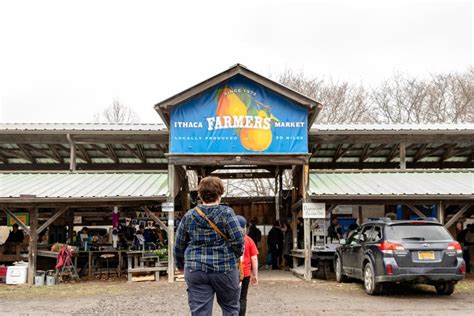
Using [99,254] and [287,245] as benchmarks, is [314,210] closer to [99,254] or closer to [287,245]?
[287,245]

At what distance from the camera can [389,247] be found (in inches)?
430

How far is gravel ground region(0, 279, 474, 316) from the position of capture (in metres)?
9.88

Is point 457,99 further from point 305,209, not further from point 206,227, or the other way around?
point 206,227

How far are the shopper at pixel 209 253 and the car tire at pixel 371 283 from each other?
7483mm

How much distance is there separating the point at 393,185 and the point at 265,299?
6327 mm

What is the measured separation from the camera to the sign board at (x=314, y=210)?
594 inches

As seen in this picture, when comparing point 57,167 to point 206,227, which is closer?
point 206,227

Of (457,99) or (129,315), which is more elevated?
(457,99)

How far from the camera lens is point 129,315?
9.50 meters

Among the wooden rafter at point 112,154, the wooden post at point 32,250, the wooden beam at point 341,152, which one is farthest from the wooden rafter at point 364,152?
the wooden post at point 32,250

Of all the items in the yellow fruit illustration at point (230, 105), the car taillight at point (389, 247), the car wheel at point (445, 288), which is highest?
the yellow fruit illustration at point (230, 105)

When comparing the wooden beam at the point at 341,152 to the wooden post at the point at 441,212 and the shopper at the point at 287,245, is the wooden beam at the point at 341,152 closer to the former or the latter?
the shopper at the point at 287,245

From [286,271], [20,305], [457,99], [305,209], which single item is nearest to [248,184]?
[457,99]

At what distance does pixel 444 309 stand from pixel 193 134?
8518 millimetres
